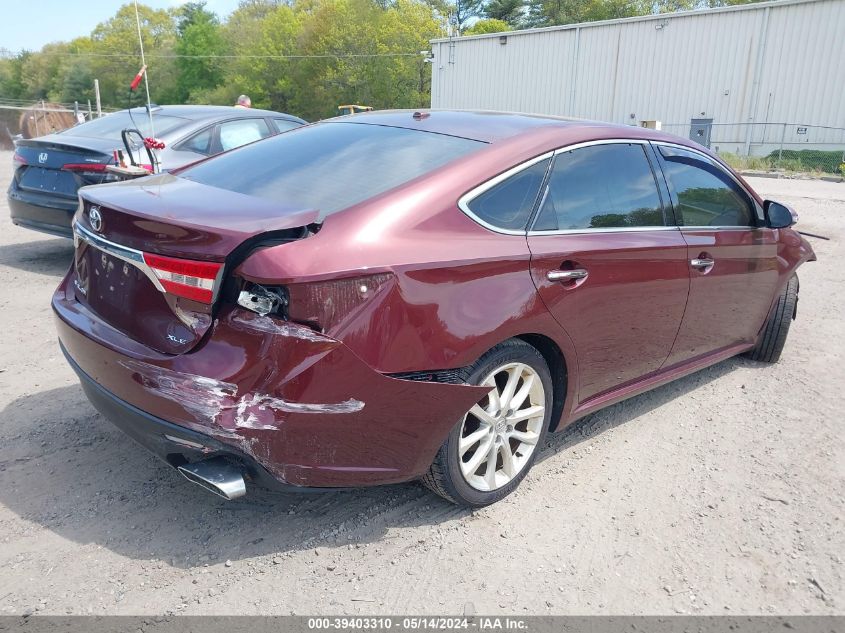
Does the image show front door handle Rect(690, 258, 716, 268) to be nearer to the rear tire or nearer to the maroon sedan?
the maroon sedan

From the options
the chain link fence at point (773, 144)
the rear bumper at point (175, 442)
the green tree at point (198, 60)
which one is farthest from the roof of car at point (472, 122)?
the green tree at point (198, 60)

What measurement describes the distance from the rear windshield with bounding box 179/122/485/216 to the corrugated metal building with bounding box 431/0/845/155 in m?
27.1

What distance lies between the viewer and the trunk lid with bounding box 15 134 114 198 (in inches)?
254

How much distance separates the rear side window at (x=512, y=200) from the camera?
2.81 meters

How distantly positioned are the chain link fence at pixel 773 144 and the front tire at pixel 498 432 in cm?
2353

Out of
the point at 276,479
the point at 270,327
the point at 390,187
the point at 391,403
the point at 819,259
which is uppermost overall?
the point at 390,187

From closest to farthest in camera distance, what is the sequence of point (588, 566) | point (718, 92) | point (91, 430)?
point (588, 566)
point (91, 430)
point (718, 92)

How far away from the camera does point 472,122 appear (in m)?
3.40

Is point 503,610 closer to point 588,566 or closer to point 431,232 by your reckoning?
point 588,566

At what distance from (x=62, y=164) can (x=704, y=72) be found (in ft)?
96.8

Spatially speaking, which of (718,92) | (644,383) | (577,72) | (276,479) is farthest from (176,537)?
(577,72)

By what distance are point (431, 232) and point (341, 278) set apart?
0.46 m

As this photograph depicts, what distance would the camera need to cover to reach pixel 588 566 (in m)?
2.69

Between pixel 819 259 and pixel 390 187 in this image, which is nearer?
pixel 390 187
